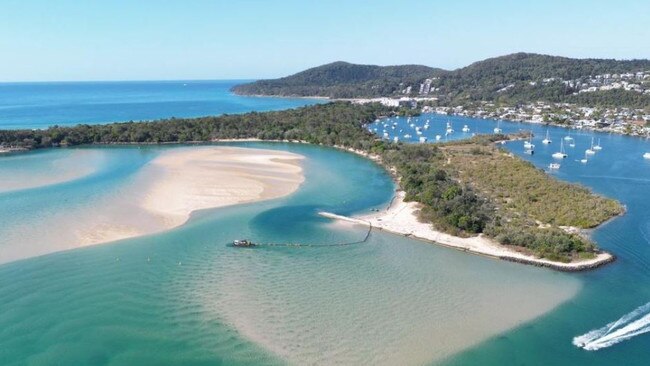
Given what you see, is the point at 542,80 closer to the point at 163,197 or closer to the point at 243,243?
the point at 163,197

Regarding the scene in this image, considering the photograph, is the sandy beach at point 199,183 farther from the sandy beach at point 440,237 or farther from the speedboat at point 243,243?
the sandy beach at point 440,237

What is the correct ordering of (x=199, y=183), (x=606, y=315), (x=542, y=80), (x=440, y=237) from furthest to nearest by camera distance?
1. (x=542, y=80)
2. (x=199, y=183)
3. (x=440, y=237)
4. (x=606, y=315)

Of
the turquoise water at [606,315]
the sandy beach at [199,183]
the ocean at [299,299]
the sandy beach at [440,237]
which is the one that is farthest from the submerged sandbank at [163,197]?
the turquoise water at [606,315]

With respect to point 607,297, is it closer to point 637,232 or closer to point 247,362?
point 637,232

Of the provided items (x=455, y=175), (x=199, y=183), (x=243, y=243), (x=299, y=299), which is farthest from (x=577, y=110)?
(x=299, y=299)

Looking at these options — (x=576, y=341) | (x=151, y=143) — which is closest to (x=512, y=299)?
(x=576, y=341)

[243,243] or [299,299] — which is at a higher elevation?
[243,243]
